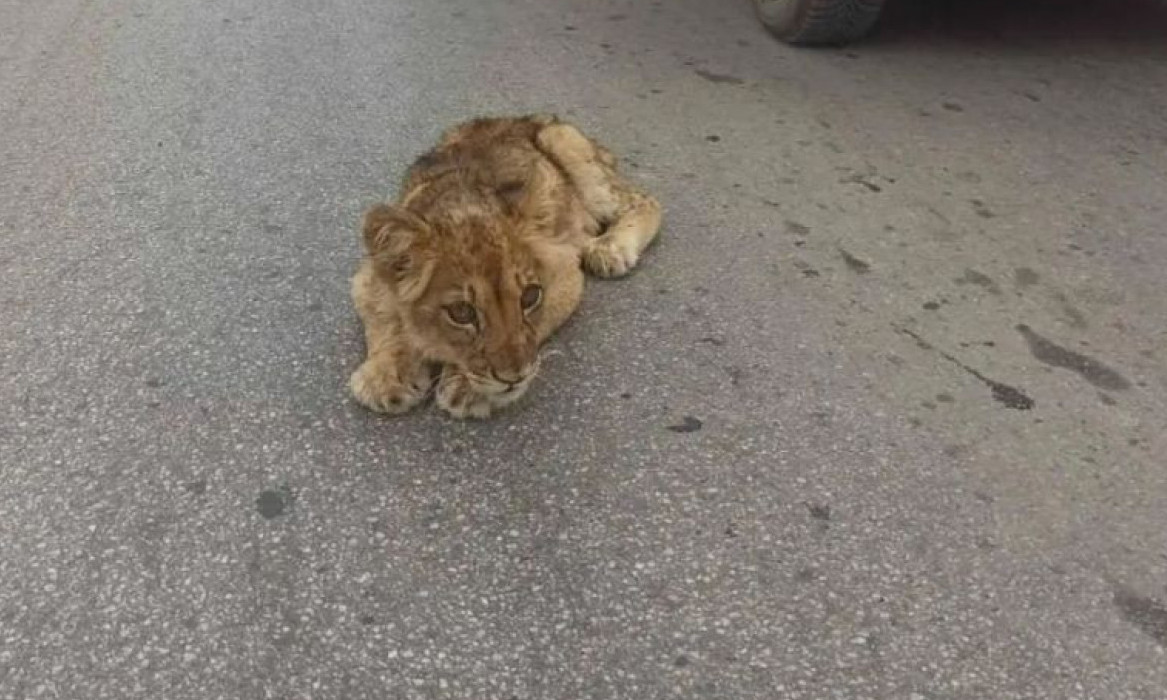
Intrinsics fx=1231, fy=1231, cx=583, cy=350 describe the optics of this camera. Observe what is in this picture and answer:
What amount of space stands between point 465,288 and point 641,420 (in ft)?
1.98

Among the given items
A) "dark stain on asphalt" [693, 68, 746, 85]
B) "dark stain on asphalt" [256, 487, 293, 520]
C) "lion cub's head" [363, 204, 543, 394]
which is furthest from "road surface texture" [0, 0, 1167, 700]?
"lion cub's head" [363, 204, 543, 394]

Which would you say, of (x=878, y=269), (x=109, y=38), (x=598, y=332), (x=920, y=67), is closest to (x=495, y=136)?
(x=598, y=332)

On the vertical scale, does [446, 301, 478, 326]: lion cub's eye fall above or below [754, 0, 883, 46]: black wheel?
above

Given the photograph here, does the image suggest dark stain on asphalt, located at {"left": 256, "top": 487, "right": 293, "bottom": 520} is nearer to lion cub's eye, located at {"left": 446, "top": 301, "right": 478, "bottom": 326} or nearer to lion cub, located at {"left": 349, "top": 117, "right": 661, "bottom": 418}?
lion cub, located at {"left": 349, "top": 117, "right": 661, "bottom": 418}

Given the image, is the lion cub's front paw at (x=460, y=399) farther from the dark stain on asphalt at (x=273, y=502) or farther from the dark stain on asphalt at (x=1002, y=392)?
the dark stain on asphalt at (x=1002, y=392)

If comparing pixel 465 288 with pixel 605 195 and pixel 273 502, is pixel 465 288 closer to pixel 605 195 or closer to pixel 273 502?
pixel 273 502

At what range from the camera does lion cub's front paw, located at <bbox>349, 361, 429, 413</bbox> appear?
3.25m

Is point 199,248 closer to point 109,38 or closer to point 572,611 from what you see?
point 572,611

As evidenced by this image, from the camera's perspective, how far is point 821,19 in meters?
6.09

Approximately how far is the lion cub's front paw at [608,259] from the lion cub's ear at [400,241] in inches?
38.4

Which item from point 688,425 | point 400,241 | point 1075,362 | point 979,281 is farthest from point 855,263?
point 400,241

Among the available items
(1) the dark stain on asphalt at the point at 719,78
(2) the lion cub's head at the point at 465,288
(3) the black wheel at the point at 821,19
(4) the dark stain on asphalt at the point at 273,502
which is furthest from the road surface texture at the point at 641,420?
(3) the black wheel at the point at 821,19

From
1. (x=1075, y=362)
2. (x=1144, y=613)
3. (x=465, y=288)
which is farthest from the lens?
(x=1075, y=362)

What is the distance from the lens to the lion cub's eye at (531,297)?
3.19 meters
